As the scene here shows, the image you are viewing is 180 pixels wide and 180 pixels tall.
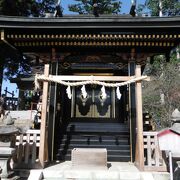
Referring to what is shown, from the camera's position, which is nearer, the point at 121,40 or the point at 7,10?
the point at 121,40

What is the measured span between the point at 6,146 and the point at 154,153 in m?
4.27

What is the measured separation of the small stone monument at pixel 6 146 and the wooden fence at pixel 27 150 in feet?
2.01

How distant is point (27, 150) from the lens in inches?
280

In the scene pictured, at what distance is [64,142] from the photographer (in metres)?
9.23

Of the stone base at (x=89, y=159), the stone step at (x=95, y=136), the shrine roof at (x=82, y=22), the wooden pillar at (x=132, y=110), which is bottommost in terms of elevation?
the stone base at (x=89, y=159)

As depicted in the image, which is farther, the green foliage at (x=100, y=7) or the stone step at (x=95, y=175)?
the green foliage at (x=100, y=7)

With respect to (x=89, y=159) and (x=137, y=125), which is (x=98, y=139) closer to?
(x=137, y=125)

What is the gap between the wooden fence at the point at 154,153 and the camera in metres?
6.84

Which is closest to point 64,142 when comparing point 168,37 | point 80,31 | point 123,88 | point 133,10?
point 123,88

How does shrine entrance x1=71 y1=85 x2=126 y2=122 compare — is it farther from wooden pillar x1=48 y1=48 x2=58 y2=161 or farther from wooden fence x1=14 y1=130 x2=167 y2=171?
wooden fence x1=14 y1=130 x2=167 y2=171

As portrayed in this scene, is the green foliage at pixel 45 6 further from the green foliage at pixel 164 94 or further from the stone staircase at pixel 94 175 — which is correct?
the stone staircase at pixel 94 175

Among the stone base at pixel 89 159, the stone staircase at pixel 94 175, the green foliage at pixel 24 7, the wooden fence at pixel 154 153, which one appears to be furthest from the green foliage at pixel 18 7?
the wooden fence at pixel 154 153

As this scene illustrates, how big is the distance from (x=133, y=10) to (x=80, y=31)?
334 centimetres

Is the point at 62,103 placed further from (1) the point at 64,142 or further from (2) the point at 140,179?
(2) the point at 140,179
